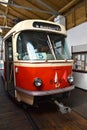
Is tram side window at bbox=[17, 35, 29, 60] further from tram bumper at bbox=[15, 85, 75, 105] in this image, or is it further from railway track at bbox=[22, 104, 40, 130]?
railway track at bbox=[22, 104, 40, 130]

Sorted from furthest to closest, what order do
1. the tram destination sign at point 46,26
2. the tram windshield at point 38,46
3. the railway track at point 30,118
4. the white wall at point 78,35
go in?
1. the white wall at point 78,35
2. the tram destination sign at point 46,26
3. the tram windshield at point 38,46
4. the railway track at point 30,118

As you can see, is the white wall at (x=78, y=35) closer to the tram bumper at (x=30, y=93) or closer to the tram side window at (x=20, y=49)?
the tram bumper at (x=30, y=93)

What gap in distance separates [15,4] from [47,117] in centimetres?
605

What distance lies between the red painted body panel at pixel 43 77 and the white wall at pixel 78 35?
2.58 meters

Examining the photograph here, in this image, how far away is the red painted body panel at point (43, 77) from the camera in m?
3.37

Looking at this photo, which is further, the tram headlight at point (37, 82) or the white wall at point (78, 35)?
the white wall at point (78, 35)

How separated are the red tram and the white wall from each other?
2.11 meters

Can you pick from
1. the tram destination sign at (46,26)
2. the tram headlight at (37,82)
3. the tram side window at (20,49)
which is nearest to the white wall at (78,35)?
the tram destination sign at (46,26)

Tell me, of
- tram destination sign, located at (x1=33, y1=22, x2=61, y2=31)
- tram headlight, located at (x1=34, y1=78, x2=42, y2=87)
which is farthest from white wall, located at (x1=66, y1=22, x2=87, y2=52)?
tram headlight, located at (x1=34, y1=78, x2=42, y2=87)

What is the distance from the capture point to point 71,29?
22.2ft

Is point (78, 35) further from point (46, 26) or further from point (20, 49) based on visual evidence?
point (20, 49)

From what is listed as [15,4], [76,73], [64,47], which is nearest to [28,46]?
[64,47]

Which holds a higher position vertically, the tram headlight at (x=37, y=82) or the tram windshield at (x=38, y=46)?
the tram windshield at (x=38, y=46)

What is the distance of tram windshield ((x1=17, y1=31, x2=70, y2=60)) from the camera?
11.5ft
